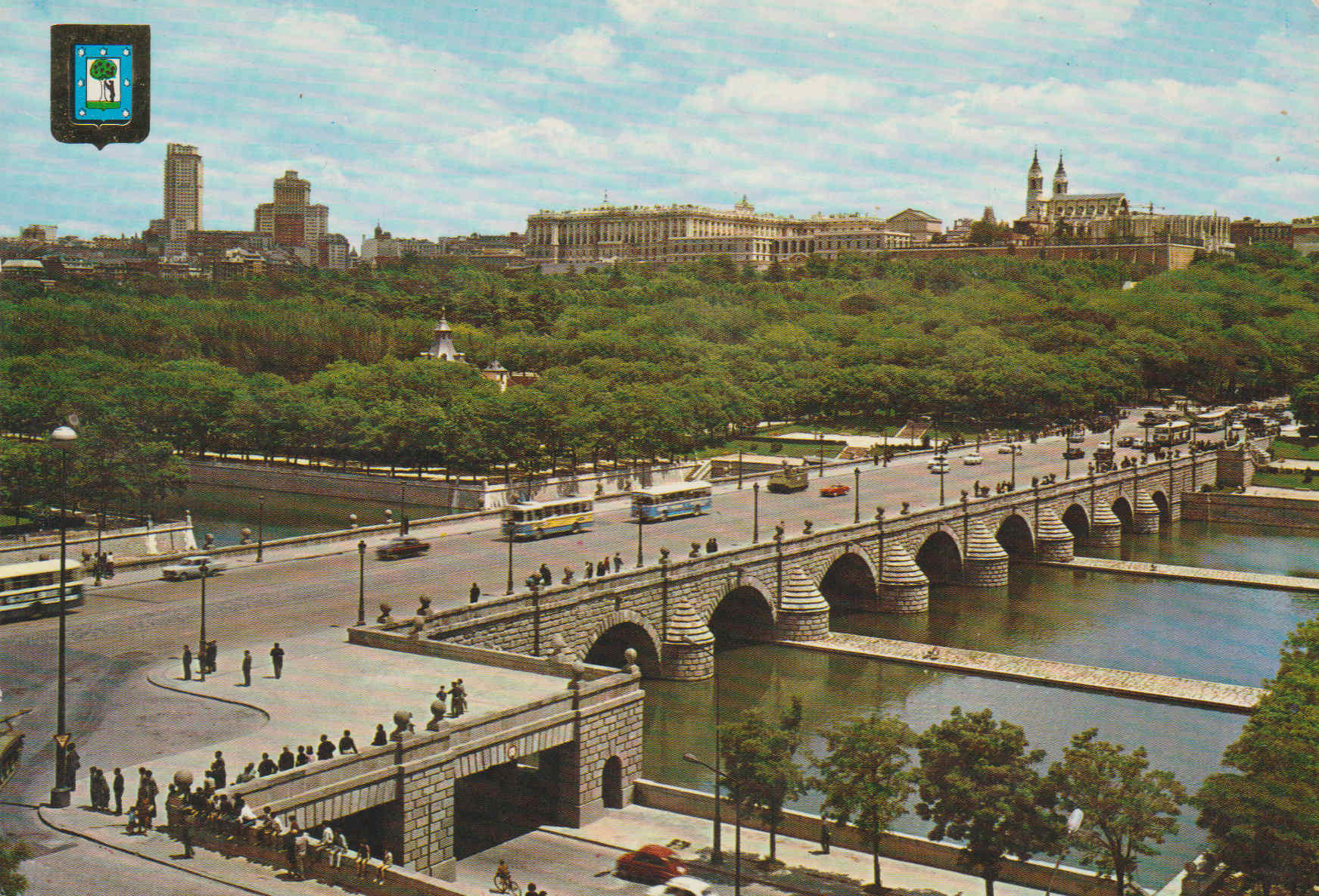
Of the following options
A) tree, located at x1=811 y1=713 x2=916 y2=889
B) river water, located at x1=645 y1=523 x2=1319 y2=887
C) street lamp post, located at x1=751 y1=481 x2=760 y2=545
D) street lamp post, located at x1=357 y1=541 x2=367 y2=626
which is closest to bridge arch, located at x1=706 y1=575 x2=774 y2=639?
river water, located at x1=645 y1=523 x2=1319 y2=887

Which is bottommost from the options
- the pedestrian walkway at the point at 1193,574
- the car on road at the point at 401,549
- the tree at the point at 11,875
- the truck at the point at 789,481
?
the pedestrian walkway at the point at 1193,574

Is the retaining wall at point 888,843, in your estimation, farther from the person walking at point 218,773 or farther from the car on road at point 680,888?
the person walking at point 218,773

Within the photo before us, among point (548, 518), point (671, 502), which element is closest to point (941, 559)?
point (671, 502)

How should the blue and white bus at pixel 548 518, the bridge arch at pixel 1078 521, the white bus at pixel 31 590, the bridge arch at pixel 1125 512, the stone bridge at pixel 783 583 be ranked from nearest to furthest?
the white bus at pixel 31 590 → the stone bridge at pixel 783 583 → the blue and white bus at pixel 548 518 → the bridge arch at pixel 1078 521 → the bridge arch at pixel 1125 512

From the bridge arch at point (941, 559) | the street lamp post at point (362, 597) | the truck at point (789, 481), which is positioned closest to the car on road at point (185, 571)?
the street lamp post at point (362, 597)

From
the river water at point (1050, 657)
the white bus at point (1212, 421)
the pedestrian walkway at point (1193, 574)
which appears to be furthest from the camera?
the white bus at point (1212, 421)

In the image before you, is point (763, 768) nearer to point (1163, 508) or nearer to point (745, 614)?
point (745, 614)

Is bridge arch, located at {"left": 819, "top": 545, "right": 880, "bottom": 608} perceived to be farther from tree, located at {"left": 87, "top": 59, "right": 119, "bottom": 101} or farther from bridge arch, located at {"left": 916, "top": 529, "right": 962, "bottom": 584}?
tree, located at {"left": 87, "top": 59, "right": 119, "bottom": 101}

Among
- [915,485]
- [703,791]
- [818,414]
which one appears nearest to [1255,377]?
[818,414]
